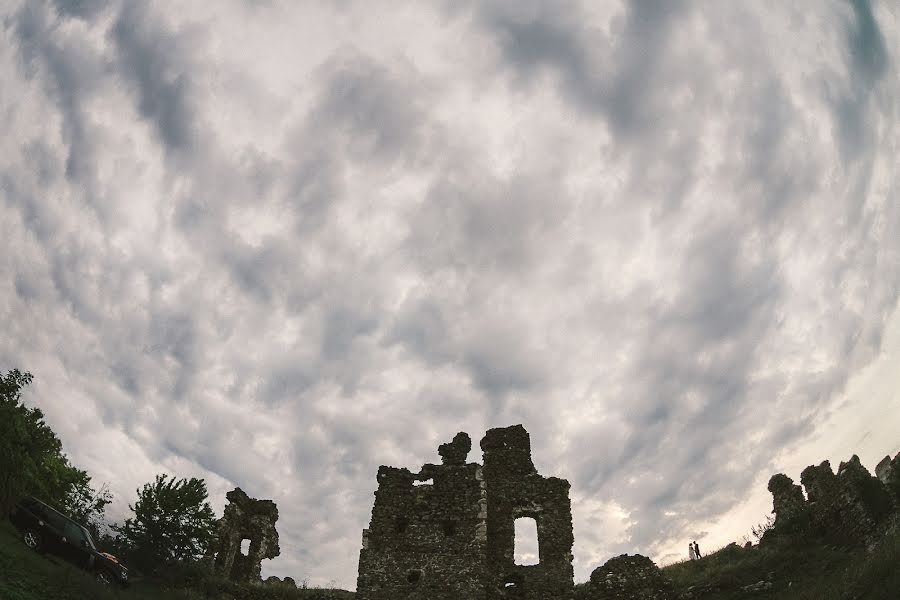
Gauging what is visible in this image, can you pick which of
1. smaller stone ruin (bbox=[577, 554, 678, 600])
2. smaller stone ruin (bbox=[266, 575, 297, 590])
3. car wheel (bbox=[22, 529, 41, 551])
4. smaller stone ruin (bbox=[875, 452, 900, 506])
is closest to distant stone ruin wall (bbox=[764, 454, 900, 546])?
smaller stone ruin (bbox=[875, 452, 900, 506])

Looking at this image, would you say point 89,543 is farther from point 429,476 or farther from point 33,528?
point 429,476

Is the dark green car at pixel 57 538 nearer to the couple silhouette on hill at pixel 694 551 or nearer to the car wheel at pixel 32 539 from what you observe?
the car wheel at pixel 32 539

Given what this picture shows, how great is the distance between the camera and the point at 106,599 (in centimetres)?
A: 1315

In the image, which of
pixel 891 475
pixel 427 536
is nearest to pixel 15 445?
pixel 427 536

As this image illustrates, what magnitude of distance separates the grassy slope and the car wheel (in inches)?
813

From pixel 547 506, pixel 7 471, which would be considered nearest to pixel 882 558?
pixel 547 506

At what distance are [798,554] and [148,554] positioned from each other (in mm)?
25713

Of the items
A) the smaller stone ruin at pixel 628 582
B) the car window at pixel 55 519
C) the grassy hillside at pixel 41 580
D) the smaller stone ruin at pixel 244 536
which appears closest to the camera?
the grassy hillside at pixel 41 580

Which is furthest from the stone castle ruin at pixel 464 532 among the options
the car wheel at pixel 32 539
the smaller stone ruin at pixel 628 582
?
the car wheel at pixel 32 539

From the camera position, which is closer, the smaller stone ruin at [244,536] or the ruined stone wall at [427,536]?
the ruined stone wall at [427,536]

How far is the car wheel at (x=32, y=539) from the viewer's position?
15141 millimetres

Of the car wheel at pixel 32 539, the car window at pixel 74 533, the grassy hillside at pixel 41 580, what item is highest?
the car window at pixel 74 533

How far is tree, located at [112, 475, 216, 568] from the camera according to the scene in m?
22.9

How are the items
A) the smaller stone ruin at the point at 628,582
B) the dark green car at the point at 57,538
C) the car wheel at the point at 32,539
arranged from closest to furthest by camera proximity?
the car wheel at the point at 32,539 → the dark green car at the point at 57,538 → the smaller stone ruin at the point at 628,582
